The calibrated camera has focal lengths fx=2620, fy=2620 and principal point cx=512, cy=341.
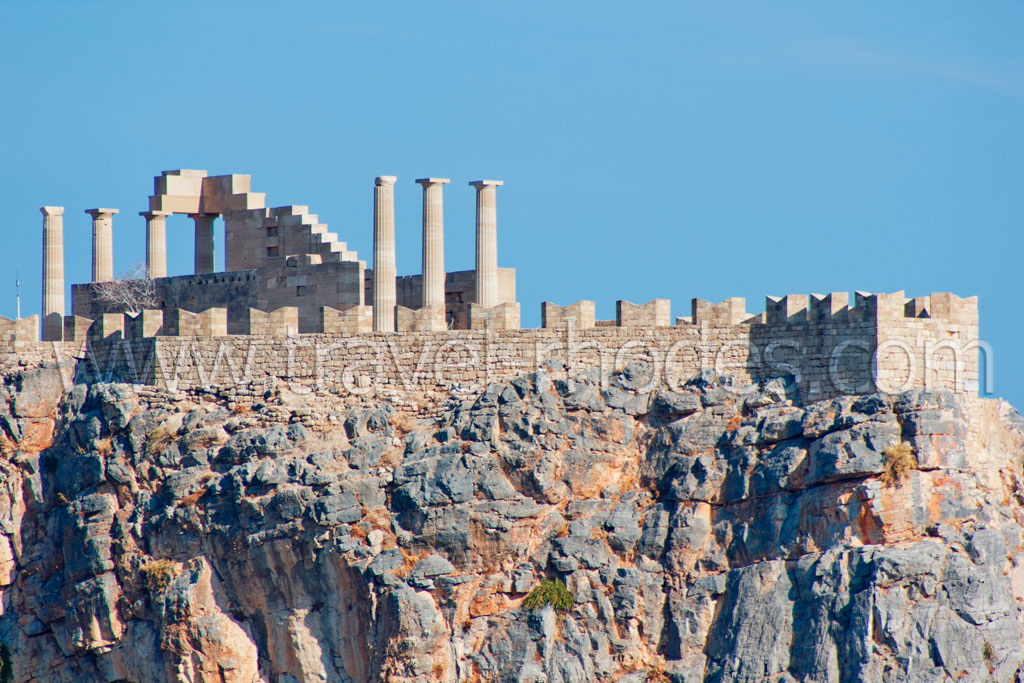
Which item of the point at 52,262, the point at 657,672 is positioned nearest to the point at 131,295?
the point at 52,262

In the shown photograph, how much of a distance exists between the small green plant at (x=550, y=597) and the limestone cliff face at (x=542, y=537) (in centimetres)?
23

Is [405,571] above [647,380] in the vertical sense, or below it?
below

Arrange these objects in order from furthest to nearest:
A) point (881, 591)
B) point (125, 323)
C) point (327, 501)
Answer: point (125, 323), point (327, 501), point (881, 591)

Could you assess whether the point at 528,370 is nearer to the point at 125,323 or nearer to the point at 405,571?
the point at 405,571

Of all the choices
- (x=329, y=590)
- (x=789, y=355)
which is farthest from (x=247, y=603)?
(x=789, y=355)

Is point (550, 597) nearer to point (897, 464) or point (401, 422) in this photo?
point (401, 422)

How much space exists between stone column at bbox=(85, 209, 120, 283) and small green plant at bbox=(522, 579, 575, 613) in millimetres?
23311

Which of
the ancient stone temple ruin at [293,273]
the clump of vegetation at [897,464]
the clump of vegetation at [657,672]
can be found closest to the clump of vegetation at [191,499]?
the ancient stone temple ruin at [293,273]

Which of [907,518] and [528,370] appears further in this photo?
[528,370]

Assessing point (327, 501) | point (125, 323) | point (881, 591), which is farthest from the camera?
point (125, 323)

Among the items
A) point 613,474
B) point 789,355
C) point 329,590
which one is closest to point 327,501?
point 329,590

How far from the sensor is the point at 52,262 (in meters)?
88.0

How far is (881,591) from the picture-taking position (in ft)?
227

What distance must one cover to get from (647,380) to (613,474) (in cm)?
286
